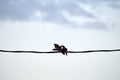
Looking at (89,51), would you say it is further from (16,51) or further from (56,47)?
(16,51)

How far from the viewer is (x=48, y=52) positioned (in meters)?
12.8

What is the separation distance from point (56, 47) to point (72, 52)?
162cm

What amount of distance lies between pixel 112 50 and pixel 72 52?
2.53m

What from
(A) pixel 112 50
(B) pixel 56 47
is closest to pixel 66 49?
(B) pixel 56 47

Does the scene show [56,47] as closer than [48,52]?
No

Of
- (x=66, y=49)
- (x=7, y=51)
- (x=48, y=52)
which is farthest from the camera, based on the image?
(x=66, y=49)

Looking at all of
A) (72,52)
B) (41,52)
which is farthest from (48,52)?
(72,52)

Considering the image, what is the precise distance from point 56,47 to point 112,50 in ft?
13.1

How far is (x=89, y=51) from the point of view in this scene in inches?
506

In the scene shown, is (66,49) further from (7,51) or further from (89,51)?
(7,51)

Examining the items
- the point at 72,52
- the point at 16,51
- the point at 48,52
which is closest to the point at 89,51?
the point at 72,52

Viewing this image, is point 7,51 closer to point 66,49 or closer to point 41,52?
point 41,52

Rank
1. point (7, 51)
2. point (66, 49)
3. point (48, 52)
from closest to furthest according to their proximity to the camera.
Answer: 1. point (7, 51)
2. point (48, 52)
3. point (66, 49)

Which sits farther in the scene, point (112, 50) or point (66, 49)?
point (66, 49)
